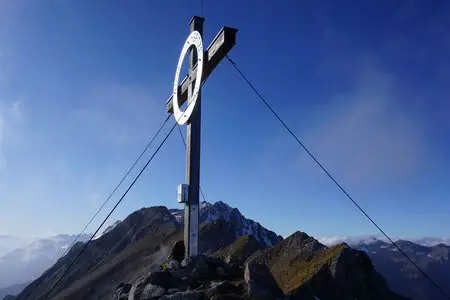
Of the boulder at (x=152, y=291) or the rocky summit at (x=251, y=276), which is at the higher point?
the rocky summit at (x=251, y=276)

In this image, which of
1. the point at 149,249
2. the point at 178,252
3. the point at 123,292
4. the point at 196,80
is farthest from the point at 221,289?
the point at 149,249

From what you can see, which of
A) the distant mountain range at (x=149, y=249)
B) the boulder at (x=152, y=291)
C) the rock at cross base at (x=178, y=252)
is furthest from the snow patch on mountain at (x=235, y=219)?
the boulder at (x=152, y=291)

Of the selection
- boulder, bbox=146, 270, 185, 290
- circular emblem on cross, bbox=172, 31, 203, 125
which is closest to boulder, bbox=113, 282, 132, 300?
boulder, bbox=146, 270, 185, 290

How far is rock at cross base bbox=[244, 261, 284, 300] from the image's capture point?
10461mm

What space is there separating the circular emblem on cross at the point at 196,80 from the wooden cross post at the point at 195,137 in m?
0.16

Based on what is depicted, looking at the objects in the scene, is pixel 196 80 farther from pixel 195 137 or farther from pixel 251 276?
pixel 251 276

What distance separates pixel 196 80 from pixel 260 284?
24.1 feet

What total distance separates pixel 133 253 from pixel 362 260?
62.4 meters

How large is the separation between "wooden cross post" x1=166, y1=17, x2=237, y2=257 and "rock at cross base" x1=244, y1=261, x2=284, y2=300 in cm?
325

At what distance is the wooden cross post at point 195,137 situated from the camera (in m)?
13.4

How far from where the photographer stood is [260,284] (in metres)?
10.8

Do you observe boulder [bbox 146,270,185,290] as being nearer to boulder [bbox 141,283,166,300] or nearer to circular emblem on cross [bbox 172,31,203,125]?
boulder [bbox 141,283,166,300]

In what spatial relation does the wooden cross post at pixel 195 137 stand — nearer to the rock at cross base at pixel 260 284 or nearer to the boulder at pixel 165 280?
the boulder at pixel 165 280

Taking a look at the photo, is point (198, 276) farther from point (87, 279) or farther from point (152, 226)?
point (152, 226)
